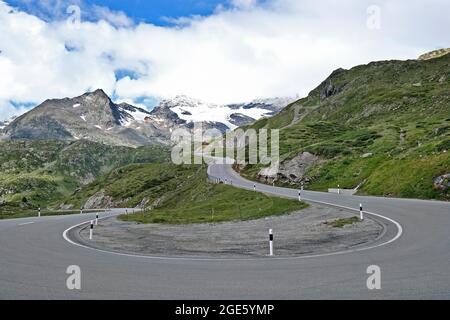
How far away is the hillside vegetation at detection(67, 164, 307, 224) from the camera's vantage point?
39344 millimetres

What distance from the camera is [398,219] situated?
86.5 feet

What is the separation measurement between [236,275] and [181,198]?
68.4 metres

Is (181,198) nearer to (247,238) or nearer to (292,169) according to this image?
(292,169)

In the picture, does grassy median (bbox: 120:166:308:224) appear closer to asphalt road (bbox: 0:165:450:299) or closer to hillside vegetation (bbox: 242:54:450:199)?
hillside vegetation (bbox: 242:54:450:199)

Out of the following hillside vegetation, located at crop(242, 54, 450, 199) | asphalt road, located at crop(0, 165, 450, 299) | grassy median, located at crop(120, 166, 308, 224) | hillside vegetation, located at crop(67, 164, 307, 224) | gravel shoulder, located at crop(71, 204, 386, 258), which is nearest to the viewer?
asphalt road, located at crop(0, 165, 450, 299)

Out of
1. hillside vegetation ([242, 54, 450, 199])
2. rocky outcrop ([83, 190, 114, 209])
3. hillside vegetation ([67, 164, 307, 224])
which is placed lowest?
rocky outcrop ([83, 190, 114, 209])

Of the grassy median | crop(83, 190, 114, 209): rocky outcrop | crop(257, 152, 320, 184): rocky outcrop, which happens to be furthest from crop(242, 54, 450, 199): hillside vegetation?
crop(83, 190, 114, 209): rocky outcrop

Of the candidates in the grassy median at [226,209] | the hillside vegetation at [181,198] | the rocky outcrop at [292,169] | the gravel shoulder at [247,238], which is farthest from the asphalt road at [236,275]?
the rocky outcrop at [292,169]

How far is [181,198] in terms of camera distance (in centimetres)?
8100

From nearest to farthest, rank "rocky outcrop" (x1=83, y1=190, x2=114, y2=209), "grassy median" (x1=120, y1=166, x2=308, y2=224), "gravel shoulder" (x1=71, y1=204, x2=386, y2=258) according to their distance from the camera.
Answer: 1. "gravel shoulder" (x1=71, y1=204, x2=386, y2=258)
2. "grassy median" (x1=120, y1=166, x2=308, y2=224)
3. "rocky outcrop" (x1=83, y1=190, x2=114, y2=209)

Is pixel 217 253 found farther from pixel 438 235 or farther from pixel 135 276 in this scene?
pixel 438 235

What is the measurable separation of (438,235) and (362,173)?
38429mm

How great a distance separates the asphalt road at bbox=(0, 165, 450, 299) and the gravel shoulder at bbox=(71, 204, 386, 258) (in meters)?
1.76

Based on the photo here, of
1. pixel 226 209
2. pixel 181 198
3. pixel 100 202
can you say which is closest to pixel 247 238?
pixel 226 209
